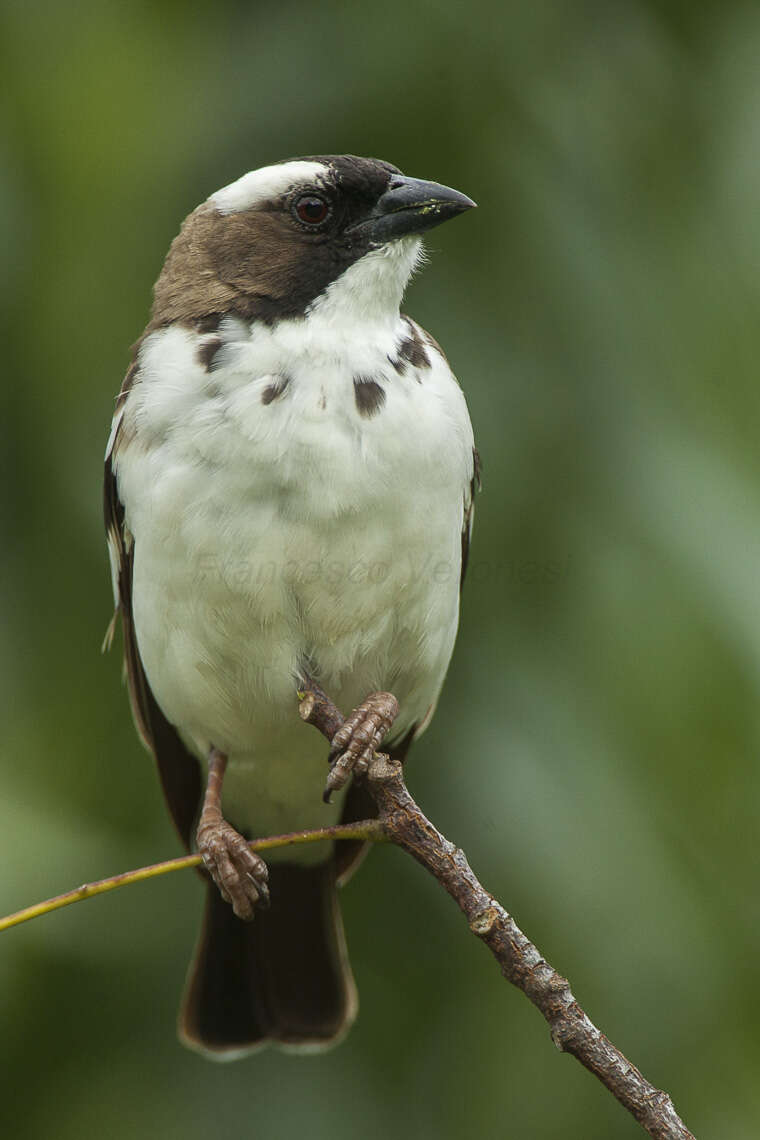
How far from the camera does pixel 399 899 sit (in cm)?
439

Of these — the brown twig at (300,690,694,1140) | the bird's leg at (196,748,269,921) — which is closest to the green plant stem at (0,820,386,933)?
the brown twig at (300,690,694,1140)

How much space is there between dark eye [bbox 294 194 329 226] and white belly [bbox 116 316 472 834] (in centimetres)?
45

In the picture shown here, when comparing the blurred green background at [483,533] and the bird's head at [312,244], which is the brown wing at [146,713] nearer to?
the blurred green background at [483,533]

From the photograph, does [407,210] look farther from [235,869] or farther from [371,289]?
[235,869]

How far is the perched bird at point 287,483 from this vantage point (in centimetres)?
332

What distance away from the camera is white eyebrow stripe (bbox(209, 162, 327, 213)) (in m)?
3.73

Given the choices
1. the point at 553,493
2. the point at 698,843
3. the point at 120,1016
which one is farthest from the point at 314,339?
the point at 120,1016

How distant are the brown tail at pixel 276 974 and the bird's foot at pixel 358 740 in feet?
4.19

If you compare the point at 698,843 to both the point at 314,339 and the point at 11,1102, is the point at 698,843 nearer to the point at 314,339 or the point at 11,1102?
the point at 314,339

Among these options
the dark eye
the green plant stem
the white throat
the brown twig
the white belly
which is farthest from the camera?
the dark eye

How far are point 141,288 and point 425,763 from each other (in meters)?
1.63

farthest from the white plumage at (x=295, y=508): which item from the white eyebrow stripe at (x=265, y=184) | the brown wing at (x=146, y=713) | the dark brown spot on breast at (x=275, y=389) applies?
the white eyebrow stripe at (x=265, y=184)

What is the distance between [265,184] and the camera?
3.77m

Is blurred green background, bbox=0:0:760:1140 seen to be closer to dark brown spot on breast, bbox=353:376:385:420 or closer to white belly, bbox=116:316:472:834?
white belly, bbox=116:316:472:834
